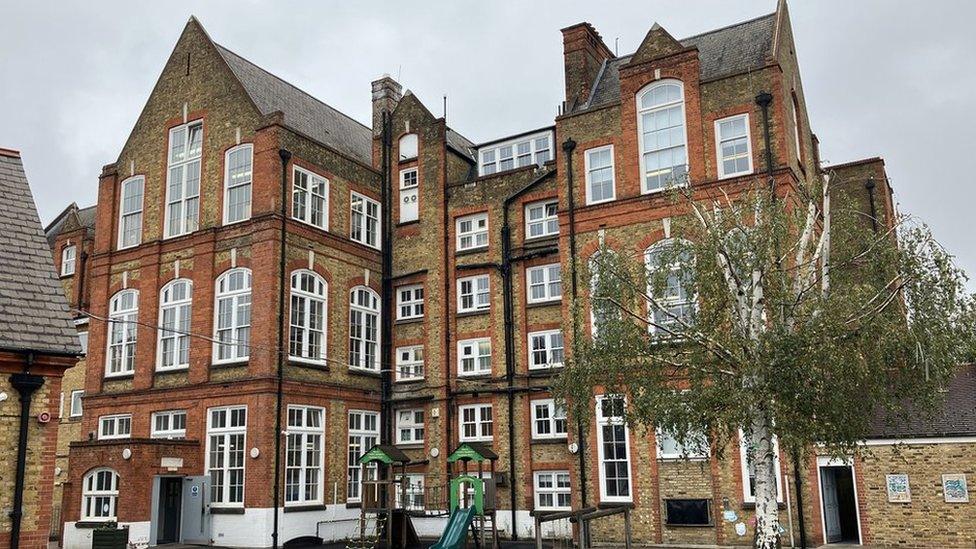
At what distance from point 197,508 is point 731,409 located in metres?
18.0

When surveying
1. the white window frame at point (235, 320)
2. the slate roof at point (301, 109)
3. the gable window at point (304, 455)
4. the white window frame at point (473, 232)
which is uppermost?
the slate roof at point (301, 109)

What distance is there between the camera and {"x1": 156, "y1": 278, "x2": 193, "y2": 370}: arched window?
2886 cm

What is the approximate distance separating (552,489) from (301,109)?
17061 millimetres

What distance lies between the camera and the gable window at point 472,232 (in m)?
30.9

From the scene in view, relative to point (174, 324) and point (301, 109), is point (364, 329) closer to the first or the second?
point (174, 324)

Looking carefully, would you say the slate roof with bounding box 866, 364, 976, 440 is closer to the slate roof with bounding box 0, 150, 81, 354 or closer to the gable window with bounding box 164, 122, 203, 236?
the slate roof with bounding box 0, 150, 81, 354

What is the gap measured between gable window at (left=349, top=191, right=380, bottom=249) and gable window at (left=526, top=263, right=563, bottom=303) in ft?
21.1

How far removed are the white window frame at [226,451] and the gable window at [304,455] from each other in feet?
4.28

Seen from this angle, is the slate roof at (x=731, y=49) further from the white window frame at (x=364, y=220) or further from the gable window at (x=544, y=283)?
the white window frame at (x=364, y=220)

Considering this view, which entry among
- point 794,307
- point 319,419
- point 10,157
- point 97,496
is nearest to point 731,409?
point 794,307

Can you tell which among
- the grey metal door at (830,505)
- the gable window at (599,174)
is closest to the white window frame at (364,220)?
the gable window at (599,174)

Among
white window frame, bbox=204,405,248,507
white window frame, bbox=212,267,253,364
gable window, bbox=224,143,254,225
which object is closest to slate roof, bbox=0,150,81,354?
white window frame, bbox=212,267,253,364

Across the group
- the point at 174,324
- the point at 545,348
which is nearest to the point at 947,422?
the point at 545,348

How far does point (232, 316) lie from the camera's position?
92.0 ft
